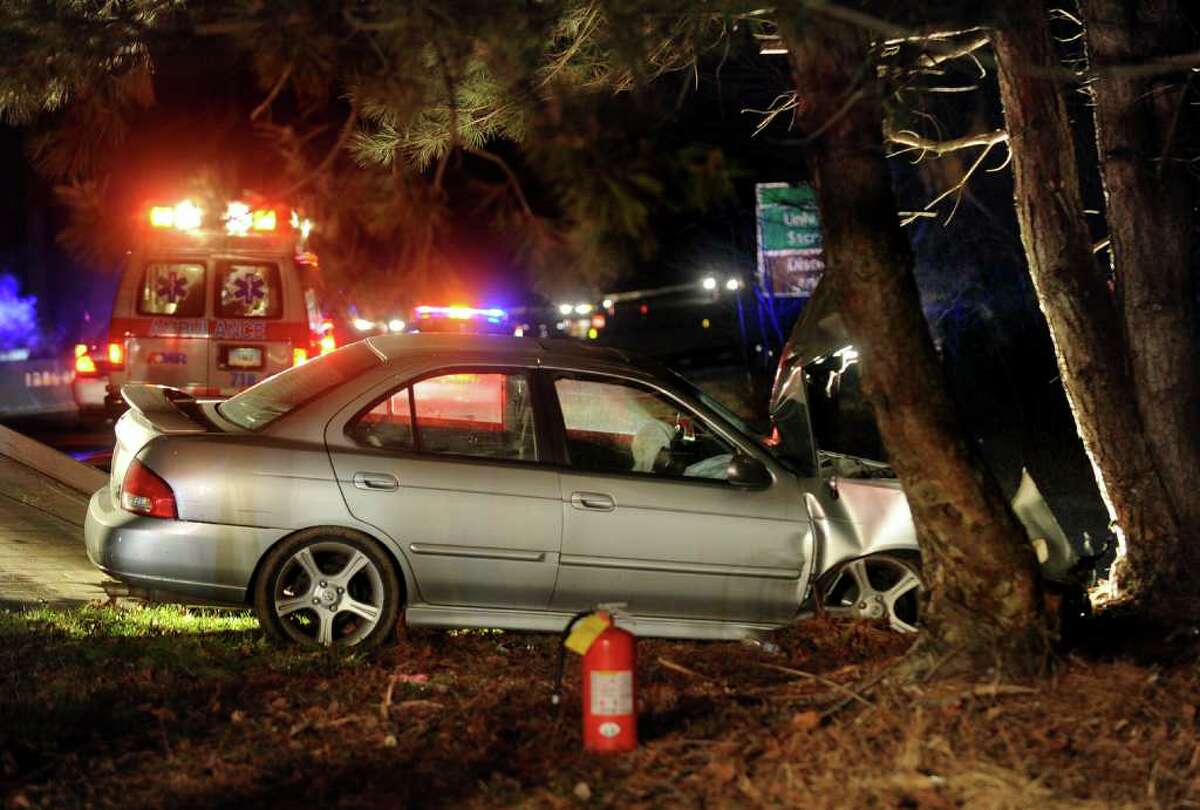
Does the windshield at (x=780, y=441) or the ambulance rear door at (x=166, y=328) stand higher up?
the ambulance rear door at (x=166, y=328)

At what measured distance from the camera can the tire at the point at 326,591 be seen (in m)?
6.75

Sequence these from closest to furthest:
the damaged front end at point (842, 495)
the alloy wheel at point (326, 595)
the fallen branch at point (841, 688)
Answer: the fallen branch at point (841, 688)
the alloy wheel at point (326, 595)
the damaged front end at point (842, 495)

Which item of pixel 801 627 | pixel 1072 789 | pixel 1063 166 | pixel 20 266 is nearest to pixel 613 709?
pixel 1072 789

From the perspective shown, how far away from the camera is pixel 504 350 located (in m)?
7.32

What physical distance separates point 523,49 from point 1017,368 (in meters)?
15.8

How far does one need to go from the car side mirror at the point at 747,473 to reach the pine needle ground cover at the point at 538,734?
88 cm

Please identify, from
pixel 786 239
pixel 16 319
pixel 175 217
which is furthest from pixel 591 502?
pixel 16 319

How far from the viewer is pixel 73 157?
588cm

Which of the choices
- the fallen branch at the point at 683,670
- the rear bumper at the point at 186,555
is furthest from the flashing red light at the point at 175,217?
the fallen branch at the point at 683,670

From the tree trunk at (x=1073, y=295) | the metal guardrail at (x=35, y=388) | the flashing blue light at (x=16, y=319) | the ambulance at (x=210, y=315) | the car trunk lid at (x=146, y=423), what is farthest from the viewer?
the flashing blue light at (x=16, y=319)

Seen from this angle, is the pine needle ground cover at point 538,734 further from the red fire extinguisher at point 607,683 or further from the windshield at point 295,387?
the windshield at point 295,387

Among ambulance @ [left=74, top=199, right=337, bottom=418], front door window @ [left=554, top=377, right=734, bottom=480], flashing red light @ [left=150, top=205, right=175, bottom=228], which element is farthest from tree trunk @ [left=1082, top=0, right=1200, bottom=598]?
flashing red light @ [left=150, top=205, right=175, bottom=228]

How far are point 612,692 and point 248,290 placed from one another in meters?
9.27

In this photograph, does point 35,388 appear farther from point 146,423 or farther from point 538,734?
point 538,734
